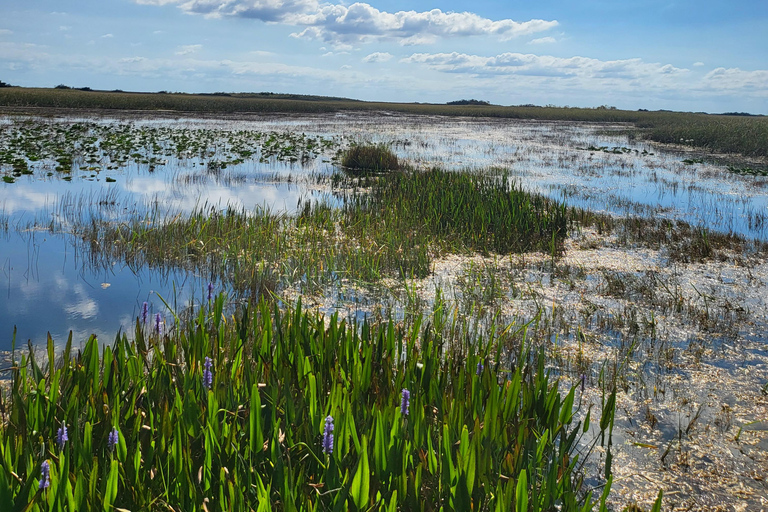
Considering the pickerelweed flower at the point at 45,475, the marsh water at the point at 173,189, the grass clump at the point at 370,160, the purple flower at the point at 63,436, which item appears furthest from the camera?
the grass clump at the point at 370,160

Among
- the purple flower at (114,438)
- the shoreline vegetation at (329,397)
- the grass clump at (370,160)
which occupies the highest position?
the grass clump at (370,160)

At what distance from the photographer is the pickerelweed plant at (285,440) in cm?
204

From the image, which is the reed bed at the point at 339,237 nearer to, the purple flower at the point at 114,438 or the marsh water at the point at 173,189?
the marsh water at the point at 173,189

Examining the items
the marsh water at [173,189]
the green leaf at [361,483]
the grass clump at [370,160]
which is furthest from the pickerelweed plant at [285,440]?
the grass clump at [370,160]

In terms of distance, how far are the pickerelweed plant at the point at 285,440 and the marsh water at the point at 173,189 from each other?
6.36 ft

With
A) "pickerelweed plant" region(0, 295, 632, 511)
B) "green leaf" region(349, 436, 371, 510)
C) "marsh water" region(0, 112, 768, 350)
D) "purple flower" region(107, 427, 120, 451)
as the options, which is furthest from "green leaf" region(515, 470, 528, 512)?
"marsh water" region(0, 112, 768, 350)

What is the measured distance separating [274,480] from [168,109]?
162 ft

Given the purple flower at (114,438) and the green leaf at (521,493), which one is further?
the purple flower at (114,438)

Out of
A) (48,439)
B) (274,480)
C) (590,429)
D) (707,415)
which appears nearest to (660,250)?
(707,415)

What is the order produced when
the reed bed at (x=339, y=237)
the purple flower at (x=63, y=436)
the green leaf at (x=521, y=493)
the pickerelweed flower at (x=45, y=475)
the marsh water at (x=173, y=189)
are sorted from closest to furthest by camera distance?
the pickerelweed flower at (x=45, y=475) → the green leaf at (x=521, y=493) → the purple flower at (x=63, y=436) → the marsh water at (x=173, y=189) → the reed bed at (x=339, y=237)

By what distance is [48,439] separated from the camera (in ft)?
8.17

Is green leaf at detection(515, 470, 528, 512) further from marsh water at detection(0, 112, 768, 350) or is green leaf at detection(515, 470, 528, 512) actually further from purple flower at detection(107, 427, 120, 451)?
Answer: marsh water at detection(0, 112, 768, 350)

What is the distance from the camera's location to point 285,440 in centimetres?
254

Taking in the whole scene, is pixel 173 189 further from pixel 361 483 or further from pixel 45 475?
pixel 361 483
